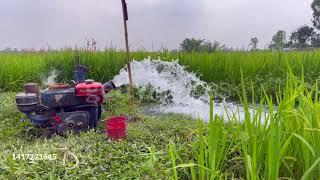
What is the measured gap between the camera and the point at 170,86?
15.1 ft

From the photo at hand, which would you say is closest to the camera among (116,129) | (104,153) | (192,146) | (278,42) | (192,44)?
(192,146)

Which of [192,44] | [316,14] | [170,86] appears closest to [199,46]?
[192,44]

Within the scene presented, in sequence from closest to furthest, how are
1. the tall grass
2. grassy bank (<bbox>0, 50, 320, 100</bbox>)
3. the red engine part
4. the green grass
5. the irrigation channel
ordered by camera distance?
1. the tall grass
2. the green grass
3. the red engine part
4. the irrigation channel
5. grassy bank (<bbox>0, 50, 320, 100</bbox>)

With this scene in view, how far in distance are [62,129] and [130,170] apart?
3.33ft

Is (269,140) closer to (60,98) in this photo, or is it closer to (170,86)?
(60,98)

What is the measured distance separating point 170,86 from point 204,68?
0.96 metres

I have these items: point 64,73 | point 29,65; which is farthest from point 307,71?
point 29,65

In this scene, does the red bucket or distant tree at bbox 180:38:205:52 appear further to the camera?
distant tree at bbox 180:38:205:52

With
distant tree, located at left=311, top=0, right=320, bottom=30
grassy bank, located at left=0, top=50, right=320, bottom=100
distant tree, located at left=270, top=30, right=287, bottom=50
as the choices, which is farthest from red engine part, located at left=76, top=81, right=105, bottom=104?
distant tree, located at left=311, top=0, right=320, bottom=30

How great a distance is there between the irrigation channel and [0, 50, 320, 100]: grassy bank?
30 cm

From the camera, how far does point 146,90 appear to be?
4.59 meters

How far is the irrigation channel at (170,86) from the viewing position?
4.25 m

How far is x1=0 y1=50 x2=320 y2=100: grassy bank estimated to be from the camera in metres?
5.21

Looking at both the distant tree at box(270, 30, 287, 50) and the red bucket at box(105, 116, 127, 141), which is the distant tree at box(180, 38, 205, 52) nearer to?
the distant tree at box(270, 30, 287, 50)
